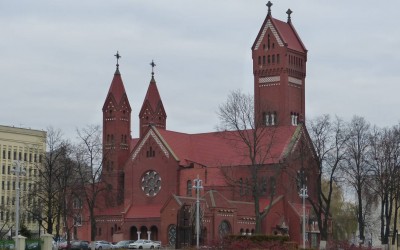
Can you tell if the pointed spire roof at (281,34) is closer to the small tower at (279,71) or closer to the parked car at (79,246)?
the small tower at (279,71)

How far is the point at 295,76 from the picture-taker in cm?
11919

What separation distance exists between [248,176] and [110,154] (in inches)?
787

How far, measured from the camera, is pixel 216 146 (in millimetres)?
115438

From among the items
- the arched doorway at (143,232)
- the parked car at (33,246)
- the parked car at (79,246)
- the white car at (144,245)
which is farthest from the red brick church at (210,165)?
the parked car at (33,246)

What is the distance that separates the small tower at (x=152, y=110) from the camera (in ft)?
407

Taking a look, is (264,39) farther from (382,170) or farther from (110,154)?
(382,170)

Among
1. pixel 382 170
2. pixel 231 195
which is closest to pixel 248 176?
pixel 231 195

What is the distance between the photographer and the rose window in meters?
113

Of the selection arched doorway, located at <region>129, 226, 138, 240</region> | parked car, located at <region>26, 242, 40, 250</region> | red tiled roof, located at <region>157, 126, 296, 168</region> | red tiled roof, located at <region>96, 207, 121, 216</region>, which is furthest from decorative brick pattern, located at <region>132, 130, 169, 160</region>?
parked car, located at <region>26, 242, 40, 250</region>

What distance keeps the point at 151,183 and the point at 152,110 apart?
1354 centimetres

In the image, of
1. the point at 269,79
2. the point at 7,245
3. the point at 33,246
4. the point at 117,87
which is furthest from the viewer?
the point at 117,87

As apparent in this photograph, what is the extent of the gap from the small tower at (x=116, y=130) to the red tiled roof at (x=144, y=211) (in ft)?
20.1

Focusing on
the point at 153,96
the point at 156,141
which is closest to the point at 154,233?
the point at 156,141

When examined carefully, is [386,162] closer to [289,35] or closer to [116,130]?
[289,35]
